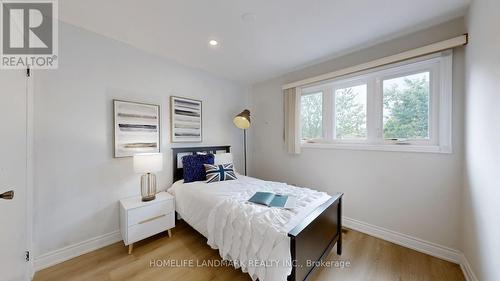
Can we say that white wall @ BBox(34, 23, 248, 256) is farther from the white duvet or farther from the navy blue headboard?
the white duvet

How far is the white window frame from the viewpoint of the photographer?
6.10 ft

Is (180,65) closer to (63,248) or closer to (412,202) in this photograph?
(63,248)

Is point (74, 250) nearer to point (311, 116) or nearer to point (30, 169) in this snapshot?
point (30, 169)

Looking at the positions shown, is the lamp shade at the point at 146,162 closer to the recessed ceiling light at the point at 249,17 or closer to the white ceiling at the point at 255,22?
the white ceiling at the point at 255,22

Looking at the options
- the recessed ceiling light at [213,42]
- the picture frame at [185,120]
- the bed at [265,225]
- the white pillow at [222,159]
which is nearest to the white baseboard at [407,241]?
the bed at [265,225]

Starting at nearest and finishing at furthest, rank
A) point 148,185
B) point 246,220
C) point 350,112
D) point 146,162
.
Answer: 1. point 246,220
2. point 146,162
3. point 148,185
4. point 350,112

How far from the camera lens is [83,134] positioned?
6.56ft

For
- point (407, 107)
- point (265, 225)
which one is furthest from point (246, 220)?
point (407, 107)

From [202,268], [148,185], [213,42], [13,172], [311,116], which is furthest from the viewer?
[311,116]

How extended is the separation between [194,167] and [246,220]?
1.40 m

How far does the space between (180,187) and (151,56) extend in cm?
184

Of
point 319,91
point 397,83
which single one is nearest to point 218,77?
point 319,91

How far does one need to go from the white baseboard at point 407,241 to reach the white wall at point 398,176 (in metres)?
0.05

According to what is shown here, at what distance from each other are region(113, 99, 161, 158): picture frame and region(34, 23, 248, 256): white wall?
8 centimetres
